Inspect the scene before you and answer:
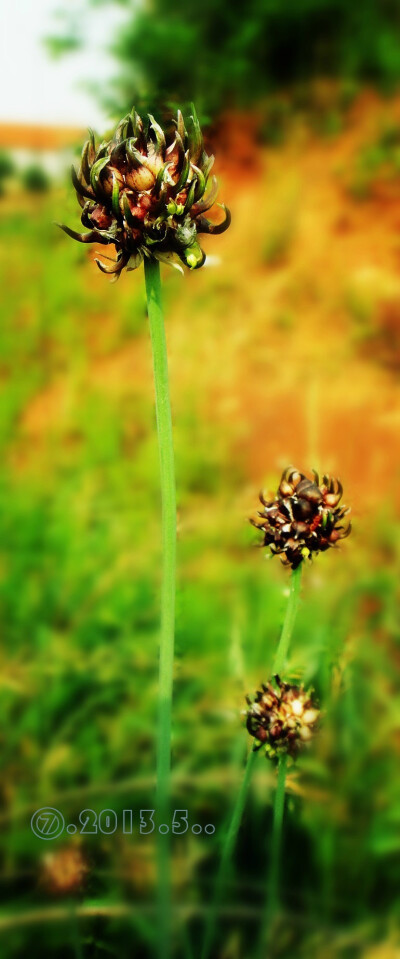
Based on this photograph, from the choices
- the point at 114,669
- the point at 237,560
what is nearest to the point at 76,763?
the point at 114,669

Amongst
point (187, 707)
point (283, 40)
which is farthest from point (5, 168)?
point (187, 707)

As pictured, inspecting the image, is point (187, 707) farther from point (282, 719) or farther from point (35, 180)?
point (35, 180)

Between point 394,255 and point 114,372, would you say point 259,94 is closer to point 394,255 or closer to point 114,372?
point 394,255

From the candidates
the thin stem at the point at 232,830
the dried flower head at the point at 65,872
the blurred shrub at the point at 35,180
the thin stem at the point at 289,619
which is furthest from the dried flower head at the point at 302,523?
the blurred shrub at the point at 35,180

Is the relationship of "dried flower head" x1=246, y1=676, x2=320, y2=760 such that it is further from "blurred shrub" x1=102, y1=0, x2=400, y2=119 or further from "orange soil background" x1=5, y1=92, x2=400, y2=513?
"blurred shrub" x1=102, y1=0, x2=400, y2=119

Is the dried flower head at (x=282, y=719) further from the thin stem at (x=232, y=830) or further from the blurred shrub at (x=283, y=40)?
the blurred shrub at (x=283, y=40)

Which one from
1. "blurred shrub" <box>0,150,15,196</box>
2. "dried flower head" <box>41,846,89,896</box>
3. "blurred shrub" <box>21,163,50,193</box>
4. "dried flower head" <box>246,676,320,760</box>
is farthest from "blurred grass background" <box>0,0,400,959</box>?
"blurred shrub" <box>0,150,15,196</box>
